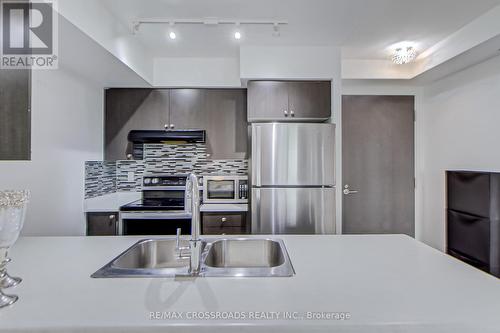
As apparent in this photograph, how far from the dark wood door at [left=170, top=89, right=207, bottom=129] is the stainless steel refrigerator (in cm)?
80

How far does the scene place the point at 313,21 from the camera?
223 cm

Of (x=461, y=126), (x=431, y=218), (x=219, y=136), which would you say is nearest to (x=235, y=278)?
(x=219, y=136)

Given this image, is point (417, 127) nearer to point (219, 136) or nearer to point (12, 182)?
point (219, 136)

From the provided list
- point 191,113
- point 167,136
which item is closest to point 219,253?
point 167,136

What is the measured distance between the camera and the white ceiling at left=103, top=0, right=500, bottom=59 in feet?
6.51

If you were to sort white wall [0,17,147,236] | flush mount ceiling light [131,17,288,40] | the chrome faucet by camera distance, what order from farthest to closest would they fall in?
flush mount ceiling light [131,17,288,40] < white wall [0,17,147,236] < the chrome faucet

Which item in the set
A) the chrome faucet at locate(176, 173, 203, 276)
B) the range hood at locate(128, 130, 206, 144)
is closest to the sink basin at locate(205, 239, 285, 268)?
the chrome faucet at locate(176, 173, 203, 276)

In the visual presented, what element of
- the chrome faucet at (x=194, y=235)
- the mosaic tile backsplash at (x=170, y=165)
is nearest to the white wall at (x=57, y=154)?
the mosaic tile backsplash at (x=170, y=165)

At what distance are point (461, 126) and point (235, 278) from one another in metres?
2.92

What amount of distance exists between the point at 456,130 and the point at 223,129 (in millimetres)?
2400

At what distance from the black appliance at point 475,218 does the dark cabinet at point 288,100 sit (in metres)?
1.35

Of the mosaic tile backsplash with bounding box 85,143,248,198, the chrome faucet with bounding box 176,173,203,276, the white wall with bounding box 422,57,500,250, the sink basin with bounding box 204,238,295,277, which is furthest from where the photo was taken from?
the mosaic tile backsplash with bounding box 85,143,248,198

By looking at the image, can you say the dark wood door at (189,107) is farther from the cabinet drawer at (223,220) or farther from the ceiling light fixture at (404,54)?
the ceiling light fixture at (404,54)

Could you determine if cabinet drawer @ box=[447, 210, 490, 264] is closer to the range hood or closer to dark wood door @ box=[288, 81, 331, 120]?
dark wood door @ box=[288, 81, 331, 120]
